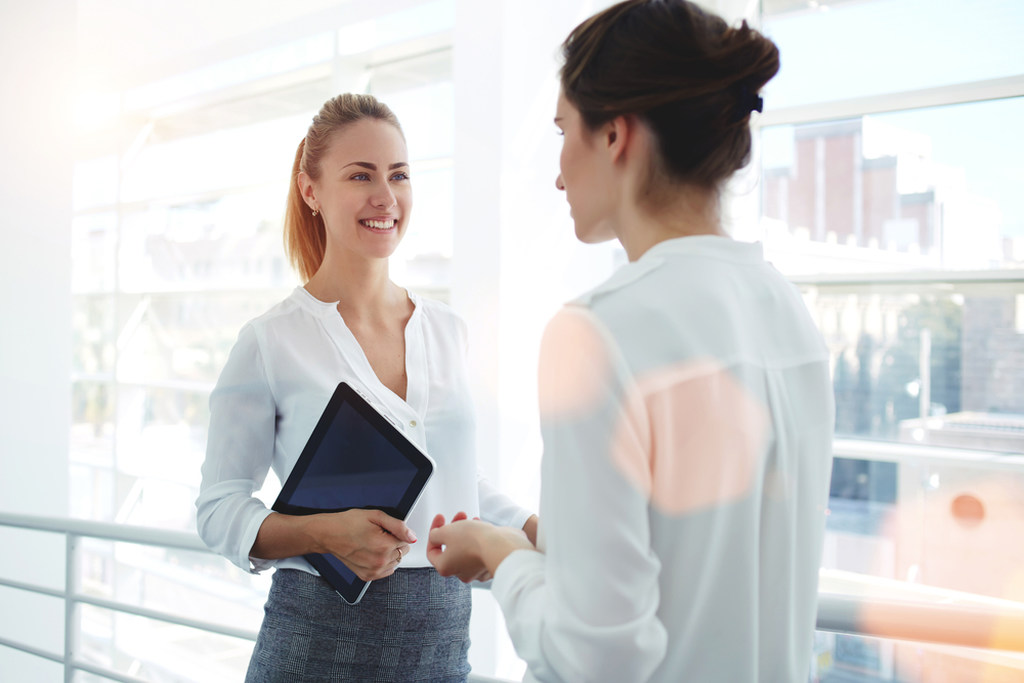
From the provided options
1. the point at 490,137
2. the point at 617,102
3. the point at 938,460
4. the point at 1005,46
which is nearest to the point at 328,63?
the point at 490,137

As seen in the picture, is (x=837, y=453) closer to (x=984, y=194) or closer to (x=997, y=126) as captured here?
(x=984, y=194)

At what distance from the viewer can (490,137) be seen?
311 centimetres

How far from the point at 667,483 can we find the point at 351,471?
63cm

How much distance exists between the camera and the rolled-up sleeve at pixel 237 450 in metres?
1.20

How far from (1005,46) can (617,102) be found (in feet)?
9.38

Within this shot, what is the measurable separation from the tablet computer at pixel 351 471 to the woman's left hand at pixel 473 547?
0.25 meters

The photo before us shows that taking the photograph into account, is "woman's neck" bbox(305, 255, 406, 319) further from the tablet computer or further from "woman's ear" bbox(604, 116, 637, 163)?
"woman's ear" bbox(604, 116, 637, 163)

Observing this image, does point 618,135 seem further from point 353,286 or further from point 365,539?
point 353,286

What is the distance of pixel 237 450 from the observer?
1224 millimetres

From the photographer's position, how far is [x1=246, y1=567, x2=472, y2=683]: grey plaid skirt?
1.18 metres

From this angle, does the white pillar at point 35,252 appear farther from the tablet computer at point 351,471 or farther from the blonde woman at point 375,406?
the tablet computer at point 351,471

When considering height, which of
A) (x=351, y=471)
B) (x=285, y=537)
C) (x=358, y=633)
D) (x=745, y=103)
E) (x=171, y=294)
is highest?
(x=171, y=294)

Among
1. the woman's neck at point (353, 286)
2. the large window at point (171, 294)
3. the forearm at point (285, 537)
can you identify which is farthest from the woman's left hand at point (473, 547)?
the large window at point (171, 294)

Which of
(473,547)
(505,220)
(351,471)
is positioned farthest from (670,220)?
(505,220)
